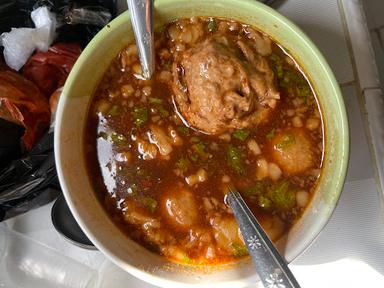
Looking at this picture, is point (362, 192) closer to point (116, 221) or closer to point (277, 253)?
point (277, 253)

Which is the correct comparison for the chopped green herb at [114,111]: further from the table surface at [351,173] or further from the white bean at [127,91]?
the table surface at [351,173]

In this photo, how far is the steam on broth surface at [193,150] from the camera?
148cm

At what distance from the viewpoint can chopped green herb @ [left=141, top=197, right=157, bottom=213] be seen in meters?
1.49

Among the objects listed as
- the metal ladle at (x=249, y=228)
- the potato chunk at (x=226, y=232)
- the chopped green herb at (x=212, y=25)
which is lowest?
the potato chunk at (x=226, y=232)

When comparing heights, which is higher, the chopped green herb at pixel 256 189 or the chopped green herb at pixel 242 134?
the chopped green herb at pixel 242 134

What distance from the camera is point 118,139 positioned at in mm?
1502

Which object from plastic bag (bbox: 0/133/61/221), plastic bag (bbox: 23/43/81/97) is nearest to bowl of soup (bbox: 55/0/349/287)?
plastic bag (bbox: 0/133/61/221)

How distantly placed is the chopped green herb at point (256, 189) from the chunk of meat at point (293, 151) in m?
0.08

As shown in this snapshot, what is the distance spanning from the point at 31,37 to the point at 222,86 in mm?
695

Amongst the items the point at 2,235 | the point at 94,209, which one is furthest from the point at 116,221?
the point at 2,235

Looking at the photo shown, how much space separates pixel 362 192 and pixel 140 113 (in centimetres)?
74

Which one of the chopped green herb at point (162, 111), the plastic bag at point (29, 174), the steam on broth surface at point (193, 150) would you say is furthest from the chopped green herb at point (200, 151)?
the plastic bag at point (29, 174)

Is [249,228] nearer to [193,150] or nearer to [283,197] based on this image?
[283,197]

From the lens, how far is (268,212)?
4.85ft
